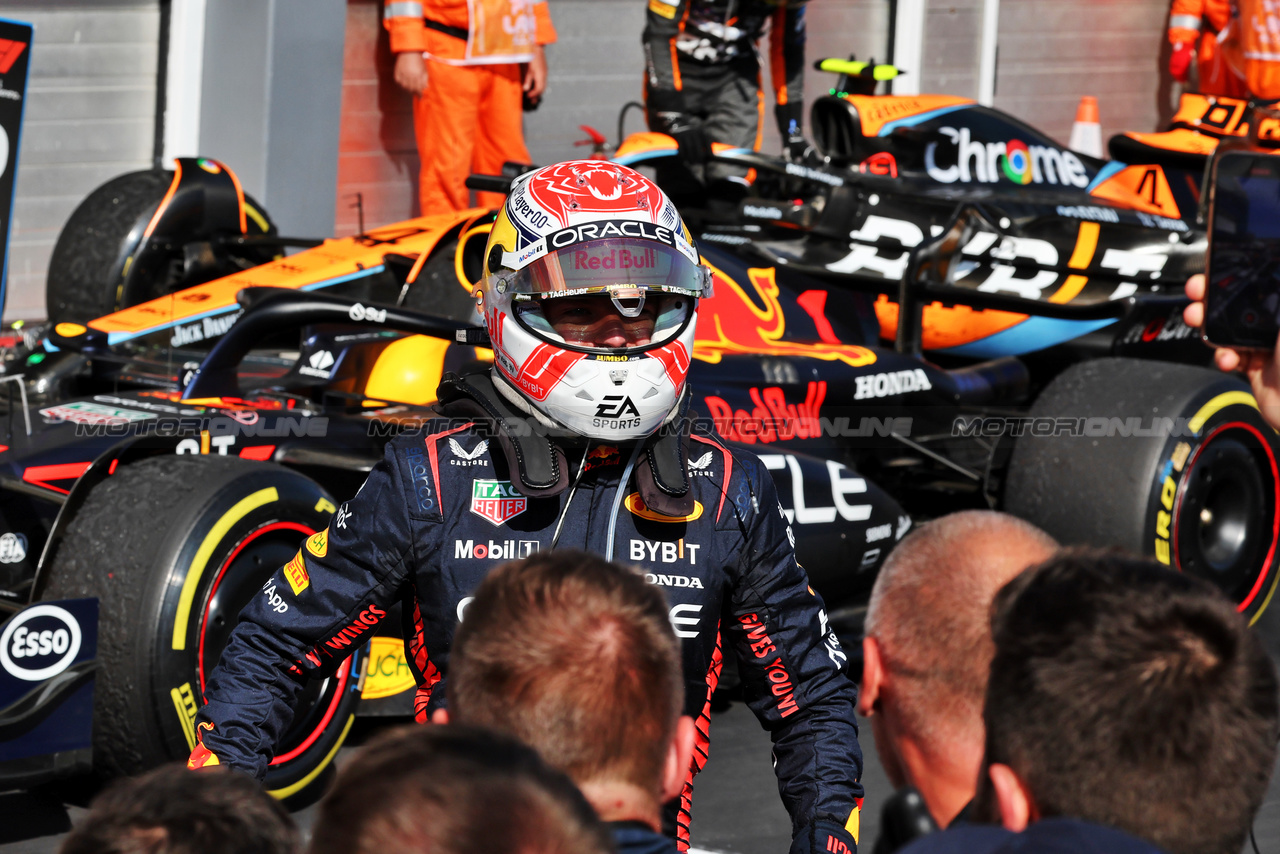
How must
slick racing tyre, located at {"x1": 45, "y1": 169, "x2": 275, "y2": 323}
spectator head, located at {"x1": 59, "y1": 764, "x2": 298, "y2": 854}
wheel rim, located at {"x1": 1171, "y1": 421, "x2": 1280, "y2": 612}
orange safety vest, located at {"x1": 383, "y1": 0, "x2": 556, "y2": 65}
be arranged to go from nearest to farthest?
1. spectator head, located at {"x1": 59, "y1": 764, "x2": 298, "y2": 854}
2. wheel rim, located at {"x1": 1171, "y1": 421, "x2": 1280, "y2": 612}
3. slick racing tyre, located at {"x1": 45, "y1": 169, "x2": 275, "y2": 323}
4. orange safety vest, located at {"x1": 383, "y1": 0, "x2": 556, "y2": 65}

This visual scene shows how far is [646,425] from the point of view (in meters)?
2.29

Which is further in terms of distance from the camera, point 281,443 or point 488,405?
point 281,443

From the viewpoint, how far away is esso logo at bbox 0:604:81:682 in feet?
10.1

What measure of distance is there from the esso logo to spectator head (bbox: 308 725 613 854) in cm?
219

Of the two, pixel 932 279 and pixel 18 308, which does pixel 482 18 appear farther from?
pixel 932 279

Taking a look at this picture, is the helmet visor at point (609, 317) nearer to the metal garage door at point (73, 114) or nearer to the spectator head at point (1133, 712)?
the spectator head at point (1133, 712)

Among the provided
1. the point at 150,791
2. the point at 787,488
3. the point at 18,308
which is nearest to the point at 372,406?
the point at 787,488

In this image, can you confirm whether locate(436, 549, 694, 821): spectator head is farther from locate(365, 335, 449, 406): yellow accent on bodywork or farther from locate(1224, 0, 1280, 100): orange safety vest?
locate(1224, 0, 1280, 100): orange safety vest

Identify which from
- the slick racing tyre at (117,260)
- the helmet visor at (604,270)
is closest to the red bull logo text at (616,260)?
the helmet visor at (604,270)

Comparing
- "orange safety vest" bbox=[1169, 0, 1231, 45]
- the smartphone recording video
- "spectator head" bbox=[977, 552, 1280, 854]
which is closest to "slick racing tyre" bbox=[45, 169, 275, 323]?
the smartphone recording video

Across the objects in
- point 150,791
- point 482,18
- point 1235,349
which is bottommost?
point 150,791

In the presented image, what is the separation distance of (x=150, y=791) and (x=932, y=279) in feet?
14.1

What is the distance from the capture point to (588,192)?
2.38m
